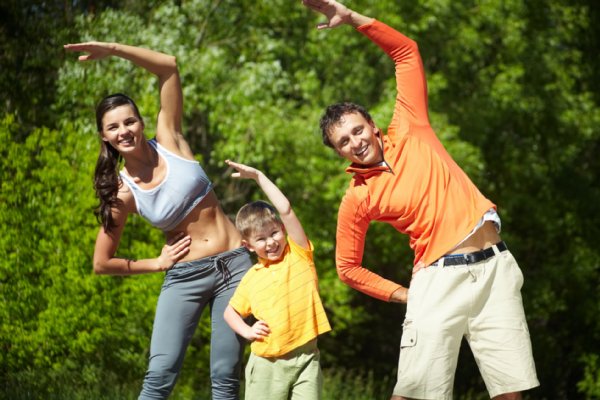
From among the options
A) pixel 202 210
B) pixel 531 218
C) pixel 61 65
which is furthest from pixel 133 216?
pixel 531 218

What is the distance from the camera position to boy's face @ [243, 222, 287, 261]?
4195mm

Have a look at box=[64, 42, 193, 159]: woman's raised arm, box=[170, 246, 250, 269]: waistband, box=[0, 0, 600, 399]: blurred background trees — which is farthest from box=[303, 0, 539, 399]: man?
box=[0, 0, 600, 399]: blurred background trees

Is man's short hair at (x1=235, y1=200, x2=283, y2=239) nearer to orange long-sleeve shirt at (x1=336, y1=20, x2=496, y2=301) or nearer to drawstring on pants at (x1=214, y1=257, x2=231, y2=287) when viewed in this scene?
drawstring on pants at (x1=214, y1=257, x2=231, y2=287)

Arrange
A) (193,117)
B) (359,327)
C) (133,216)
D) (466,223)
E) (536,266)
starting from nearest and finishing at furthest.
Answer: (466,223), (133,216), (193,117), (359,327), (536,266)

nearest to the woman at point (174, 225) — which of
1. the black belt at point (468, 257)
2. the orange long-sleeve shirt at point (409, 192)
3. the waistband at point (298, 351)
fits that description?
the waistband at point (298, 351)

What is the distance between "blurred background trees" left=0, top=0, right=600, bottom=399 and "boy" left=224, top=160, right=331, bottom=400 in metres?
3.28

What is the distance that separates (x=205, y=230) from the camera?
4.41m

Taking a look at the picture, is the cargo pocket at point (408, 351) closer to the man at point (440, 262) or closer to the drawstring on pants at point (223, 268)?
the man at point (440, 262)

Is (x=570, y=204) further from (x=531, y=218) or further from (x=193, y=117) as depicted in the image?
(x=193, y=117)

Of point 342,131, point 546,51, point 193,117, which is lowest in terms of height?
point 342,131

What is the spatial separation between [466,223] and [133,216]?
6.32m

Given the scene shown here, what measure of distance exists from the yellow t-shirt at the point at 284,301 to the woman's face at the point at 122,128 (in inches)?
30.6

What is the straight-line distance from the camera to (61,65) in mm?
13117

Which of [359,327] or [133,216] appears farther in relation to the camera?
[359,327]
